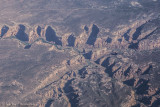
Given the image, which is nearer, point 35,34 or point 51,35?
point 51,35

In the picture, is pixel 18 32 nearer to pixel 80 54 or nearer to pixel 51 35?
pixel 51 35

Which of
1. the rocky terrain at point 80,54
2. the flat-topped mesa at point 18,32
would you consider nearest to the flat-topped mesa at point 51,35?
the rocky terrain at point 80,54

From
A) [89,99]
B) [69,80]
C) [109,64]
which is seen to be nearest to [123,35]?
[109,64]

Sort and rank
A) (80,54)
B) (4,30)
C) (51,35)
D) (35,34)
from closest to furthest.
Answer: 1. (80,54)
2. (51,35)
3. (35,34)
4. (4,30)

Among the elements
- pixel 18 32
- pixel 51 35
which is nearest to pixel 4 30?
pixel 18 32

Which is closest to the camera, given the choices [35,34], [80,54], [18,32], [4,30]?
[80,54]

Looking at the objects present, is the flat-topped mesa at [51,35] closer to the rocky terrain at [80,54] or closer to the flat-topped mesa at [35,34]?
the rocky terrain at [80,54]
